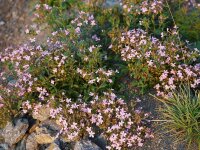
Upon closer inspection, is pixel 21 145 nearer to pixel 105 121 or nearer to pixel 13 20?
pixel 105 121

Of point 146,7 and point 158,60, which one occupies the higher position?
point 146,7

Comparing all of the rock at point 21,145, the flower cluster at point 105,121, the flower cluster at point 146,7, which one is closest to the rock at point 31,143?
the rock at point 21,145

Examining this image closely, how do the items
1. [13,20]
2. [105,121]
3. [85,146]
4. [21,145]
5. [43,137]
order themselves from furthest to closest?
1. [13,20]
2. [21,145]
3. [43,137]
4. [105,121]
5. [85,146]

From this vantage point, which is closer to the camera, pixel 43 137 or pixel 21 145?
pixel 43 137

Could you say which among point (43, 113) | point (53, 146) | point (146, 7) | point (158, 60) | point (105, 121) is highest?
point (146, 7)

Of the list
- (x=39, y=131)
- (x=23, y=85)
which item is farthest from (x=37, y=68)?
(x=39, y=131)

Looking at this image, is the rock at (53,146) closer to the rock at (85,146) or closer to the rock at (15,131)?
the rock at (85,146)

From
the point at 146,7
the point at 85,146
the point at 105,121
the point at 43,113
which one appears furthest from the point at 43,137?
the point at 146,7
